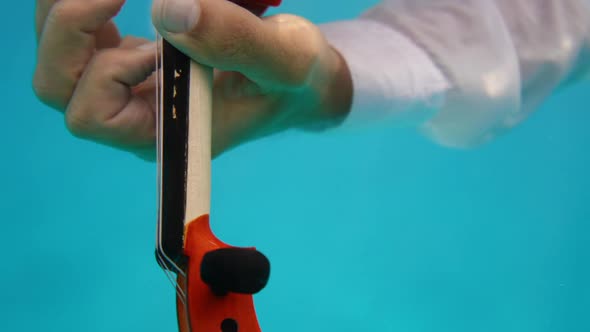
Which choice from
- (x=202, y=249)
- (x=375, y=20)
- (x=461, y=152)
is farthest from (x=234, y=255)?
(x=461, y=152)

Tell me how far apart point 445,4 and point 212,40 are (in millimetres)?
293

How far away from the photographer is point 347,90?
1.17ft

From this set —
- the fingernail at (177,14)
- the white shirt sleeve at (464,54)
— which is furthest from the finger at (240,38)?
the white shirt sleeve at (464,54)

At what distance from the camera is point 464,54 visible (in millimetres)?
415

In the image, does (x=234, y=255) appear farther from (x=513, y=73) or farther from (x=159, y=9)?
(x=513, y=73)

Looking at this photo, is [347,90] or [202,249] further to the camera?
[347,90]

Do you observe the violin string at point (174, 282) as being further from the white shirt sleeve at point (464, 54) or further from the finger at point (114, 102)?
the white shirt sleeve at point (464, 54)

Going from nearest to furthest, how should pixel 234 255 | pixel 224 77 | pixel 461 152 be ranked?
1. pixel 234 255
2. pixel 224 77
3. pixel 461 152

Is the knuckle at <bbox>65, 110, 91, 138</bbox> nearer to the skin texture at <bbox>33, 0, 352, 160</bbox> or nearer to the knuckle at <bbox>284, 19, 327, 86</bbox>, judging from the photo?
the skin texture at <bbox>33, 0, 352, 160</bbox>

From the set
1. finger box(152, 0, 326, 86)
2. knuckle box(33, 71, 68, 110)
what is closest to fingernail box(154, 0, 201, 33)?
finger box(152, 0, 326, 86)

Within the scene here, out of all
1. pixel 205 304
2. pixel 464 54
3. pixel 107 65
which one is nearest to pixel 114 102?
pixel 107 65

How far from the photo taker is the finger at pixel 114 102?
25 cm

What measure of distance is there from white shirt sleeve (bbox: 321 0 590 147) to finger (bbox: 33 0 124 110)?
18 centimetres

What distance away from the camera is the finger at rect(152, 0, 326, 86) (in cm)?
20
